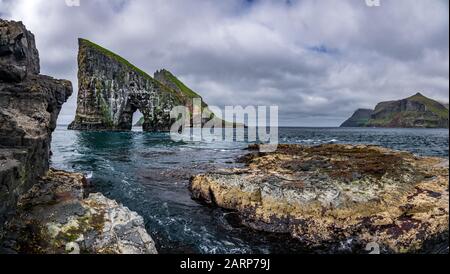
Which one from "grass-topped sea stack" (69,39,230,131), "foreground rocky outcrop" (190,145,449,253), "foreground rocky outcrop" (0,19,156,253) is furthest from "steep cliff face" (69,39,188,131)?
"foreground rocky outcrop" (190,145,449,253)

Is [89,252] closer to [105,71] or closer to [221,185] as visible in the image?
[221,185]

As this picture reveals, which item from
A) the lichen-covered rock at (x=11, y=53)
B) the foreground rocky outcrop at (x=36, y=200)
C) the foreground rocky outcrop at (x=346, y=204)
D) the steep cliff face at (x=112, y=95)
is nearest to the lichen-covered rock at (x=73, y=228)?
the foreground rocky outcrop at (x=36, y=200)

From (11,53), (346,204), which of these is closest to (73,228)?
(346,204)

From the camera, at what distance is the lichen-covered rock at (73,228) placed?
1103cm

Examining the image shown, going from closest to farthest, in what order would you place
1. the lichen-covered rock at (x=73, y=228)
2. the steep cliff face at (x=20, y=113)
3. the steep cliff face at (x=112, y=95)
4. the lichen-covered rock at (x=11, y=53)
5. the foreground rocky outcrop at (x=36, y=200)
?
the lichen-covered rock at (x=73, y=228), the foreground rocky outcrop at (x=36, y=200), the steep cliff face at (x=20, y=113), the lichen-covered rock at (x=11, y=53), the steep cliff face at (x=112, y=95)

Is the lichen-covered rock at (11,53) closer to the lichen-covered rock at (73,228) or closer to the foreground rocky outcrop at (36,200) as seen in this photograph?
the foreground rocky outcrop at (36,200)

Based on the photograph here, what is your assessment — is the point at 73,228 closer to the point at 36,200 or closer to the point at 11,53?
the point at 36,200

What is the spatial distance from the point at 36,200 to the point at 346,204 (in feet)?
52.2

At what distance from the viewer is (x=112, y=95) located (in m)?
130

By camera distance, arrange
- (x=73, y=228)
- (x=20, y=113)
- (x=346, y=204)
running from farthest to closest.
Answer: (x=20, y=113) < (x=346, y=204) < (x=73, y=228)

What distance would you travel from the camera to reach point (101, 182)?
85.9 feet

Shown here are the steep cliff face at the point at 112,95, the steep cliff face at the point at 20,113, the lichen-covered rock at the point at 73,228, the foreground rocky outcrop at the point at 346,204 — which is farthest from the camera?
the steep cliff face at the point at 112,95

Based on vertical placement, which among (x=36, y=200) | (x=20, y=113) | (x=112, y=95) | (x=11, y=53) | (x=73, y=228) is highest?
(x=112, y=95)

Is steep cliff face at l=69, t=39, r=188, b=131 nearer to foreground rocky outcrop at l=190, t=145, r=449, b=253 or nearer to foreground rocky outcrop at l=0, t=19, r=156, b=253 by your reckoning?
foreground rocky outcrop at l=0, t=19, r=156, b=253
